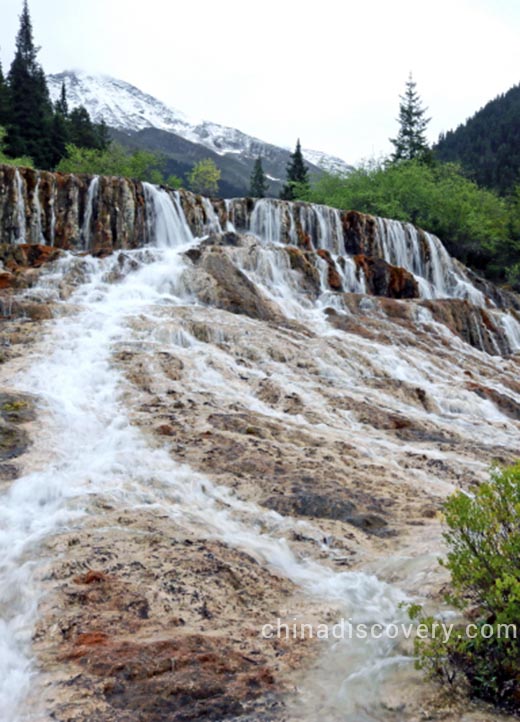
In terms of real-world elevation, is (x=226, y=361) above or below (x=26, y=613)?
above

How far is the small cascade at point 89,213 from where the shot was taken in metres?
22.2

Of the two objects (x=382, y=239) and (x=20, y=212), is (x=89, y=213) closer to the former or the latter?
(x=20, y=212)

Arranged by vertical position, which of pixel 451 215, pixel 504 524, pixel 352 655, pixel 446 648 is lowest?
pixel 352 655

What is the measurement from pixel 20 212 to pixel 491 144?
3391 inches

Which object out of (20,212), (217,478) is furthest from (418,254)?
(217,478)

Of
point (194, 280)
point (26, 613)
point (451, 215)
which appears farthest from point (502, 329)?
point (26, 613)

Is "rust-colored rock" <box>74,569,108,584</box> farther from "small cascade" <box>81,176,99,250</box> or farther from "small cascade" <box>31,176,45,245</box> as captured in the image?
"small cascade" <box>81,176,99,250</box>

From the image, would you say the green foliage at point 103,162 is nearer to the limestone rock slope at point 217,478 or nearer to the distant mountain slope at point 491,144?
the limestone rock slope at point 217,478

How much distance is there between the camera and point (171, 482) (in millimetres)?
6316

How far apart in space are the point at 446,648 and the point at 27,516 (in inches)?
161

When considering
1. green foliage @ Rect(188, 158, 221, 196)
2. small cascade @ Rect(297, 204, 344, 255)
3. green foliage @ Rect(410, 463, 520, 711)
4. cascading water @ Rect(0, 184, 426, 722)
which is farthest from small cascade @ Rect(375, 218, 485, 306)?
green foliage @ Rect(188, 158, 221, 196)

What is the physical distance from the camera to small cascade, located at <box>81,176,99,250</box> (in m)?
22.2

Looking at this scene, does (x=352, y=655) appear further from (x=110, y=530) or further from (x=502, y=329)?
(x=502, y=329)

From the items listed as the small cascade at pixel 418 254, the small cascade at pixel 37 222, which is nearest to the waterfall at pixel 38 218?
the small cascade at pixel 37 222
